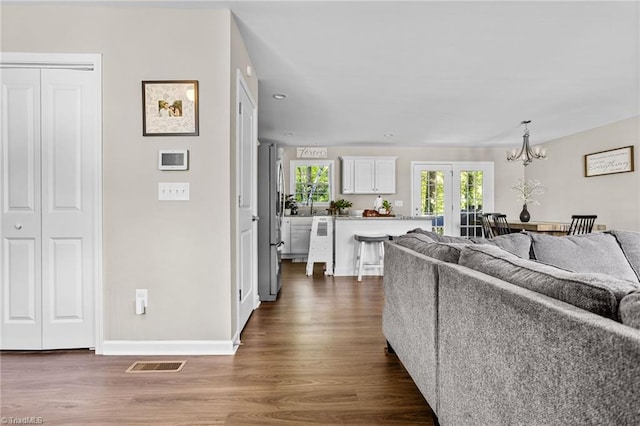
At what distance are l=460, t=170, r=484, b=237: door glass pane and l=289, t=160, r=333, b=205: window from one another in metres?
2.90

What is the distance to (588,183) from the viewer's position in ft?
20.0

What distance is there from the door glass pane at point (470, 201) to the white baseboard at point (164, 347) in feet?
21.7

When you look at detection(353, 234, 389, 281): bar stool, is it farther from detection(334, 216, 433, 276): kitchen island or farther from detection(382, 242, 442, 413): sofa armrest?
detection(382, 242, 442, 413): sofa armrest

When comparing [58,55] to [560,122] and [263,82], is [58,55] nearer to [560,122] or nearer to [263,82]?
[263,82]

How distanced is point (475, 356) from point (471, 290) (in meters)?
0.20

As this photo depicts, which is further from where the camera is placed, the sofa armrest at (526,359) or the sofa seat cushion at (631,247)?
the sofa seat cushion at (631,247)

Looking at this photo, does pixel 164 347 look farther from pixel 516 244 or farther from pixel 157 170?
pixel 516 244

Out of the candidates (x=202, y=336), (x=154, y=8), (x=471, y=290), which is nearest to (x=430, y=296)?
(x=471, y=290)

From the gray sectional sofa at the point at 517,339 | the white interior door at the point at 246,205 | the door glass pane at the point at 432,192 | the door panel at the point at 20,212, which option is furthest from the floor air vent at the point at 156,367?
the door glass pane at the point at 432,192

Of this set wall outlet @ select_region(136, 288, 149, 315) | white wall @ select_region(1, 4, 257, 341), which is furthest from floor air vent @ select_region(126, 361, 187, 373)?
wall outlet @ select_region(136, 288, 149, 315)

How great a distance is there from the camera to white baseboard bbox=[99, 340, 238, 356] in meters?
2.44

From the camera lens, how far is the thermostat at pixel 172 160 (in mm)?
2463

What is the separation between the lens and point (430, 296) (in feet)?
5.07

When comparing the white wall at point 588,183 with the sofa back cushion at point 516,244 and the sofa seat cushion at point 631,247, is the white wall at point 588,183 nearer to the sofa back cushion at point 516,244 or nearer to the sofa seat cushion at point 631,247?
the sofa seat cushion at point 631,247
